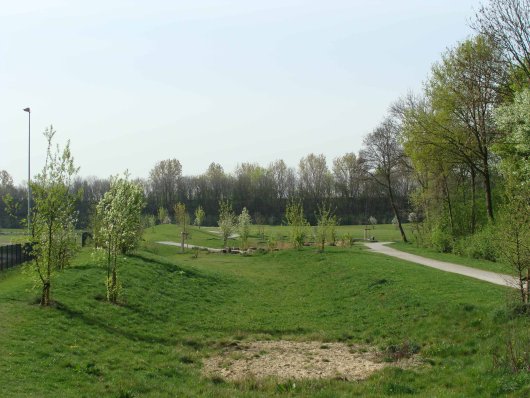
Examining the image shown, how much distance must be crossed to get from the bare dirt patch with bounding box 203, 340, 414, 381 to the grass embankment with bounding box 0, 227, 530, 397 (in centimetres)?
49

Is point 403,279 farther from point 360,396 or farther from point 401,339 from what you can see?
point 360,396

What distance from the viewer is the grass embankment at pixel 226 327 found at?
9.66 m

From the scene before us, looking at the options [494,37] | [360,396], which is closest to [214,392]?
[360,396]

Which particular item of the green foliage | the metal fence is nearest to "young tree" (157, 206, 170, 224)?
the metal fence

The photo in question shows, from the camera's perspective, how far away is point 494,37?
23.5 meters

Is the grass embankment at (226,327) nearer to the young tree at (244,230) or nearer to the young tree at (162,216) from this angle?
the young tree at (244,230)

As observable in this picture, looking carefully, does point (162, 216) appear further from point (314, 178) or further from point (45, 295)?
point (45, 295)

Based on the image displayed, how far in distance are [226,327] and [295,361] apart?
4.34 meters

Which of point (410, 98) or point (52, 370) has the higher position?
point (410, 98)

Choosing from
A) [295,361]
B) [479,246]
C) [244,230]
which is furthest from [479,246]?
[244,230]

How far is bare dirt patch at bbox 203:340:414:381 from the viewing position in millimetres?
10867

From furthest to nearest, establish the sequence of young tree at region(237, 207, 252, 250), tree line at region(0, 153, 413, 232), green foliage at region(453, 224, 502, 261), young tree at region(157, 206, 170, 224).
A: 1. tree line at region(0, 153, 413, 232)
2. young tree at region(157, 206, 170, 224)
3. young tree at region(237, 207, 252, 250)
4. green foliage at region(453, 224, 502, 261)

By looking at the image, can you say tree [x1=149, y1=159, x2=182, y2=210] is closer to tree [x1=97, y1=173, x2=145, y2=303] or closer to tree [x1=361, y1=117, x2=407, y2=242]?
tree [x1=361, y1=117, x2=407, y2=242]

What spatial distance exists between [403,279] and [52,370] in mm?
13575
